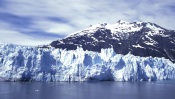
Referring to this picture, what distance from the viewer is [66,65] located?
51406 millimetres

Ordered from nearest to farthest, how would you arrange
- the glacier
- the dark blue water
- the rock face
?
the dark blue water → the glacier → the rock face

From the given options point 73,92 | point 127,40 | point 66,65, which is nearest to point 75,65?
point 66,65

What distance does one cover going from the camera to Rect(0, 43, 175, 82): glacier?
155 ft

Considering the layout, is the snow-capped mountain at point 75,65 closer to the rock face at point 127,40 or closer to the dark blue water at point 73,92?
the dark blue water at point 73,92

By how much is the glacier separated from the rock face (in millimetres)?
58362

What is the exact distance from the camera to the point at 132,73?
190 feet

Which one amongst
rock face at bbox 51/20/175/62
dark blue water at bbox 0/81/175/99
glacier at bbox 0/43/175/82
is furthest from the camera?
rock face at bbox 51/20/175/62

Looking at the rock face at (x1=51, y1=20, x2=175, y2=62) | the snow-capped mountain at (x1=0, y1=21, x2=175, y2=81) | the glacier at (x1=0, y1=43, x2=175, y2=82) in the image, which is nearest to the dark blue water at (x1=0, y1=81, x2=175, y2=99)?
the glacier at (x1=0, y1=43, x2=175, y2=82)

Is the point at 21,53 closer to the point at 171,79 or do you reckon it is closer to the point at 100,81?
the point at 100,81

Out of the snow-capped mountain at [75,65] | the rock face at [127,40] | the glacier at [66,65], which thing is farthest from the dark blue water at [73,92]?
the rock face at [127,40]

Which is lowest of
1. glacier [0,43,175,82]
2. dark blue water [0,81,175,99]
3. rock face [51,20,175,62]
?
dark blue water [0,81,175,99]

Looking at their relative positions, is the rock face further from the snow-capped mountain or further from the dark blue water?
the dark blue water

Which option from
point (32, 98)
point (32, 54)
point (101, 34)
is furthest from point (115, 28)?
point (32, 98)

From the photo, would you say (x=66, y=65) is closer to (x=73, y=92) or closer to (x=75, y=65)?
(x=75, y=65)
